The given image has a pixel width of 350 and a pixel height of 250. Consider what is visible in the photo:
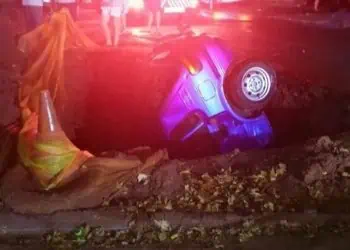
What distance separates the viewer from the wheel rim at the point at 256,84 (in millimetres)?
7359

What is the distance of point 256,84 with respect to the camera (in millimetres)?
7430

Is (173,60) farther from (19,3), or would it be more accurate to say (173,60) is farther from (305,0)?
(305,0)

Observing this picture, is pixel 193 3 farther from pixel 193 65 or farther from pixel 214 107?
pixel 214 107

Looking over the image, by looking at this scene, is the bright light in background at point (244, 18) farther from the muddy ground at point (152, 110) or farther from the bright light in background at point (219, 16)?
the muddy ground at point (152, 110)

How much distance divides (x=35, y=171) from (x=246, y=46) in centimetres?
848

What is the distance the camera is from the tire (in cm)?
732

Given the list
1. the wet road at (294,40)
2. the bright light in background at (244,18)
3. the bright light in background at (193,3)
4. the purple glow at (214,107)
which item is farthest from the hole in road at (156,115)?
the bright light in background at (193,3)

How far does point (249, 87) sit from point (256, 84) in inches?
4.1

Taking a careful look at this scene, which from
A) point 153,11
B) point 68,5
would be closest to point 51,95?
point 68,5

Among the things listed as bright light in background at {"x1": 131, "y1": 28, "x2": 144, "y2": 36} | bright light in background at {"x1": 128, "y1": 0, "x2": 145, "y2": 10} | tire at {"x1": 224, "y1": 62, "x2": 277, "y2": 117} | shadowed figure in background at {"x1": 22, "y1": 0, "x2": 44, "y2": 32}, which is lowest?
bright light in background at {"x1": 131, "y1": 28, "x2": 144, "y2": 36}

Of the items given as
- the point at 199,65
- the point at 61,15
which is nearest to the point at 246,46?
the point at 61,15

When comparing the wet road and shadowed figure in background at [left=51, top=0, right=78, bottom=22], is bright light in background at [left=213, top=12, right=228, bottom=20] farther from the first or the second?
shadowed figure in background at [left=51, top=0, right=78, bottom=22]

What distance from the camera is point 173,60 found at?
8.06 m

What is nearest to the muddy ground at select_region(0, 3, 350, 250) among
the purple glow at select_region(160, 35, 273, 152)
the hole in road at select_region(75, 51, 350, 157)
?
the hole in road at select_region(75, 51, 350, 157)
